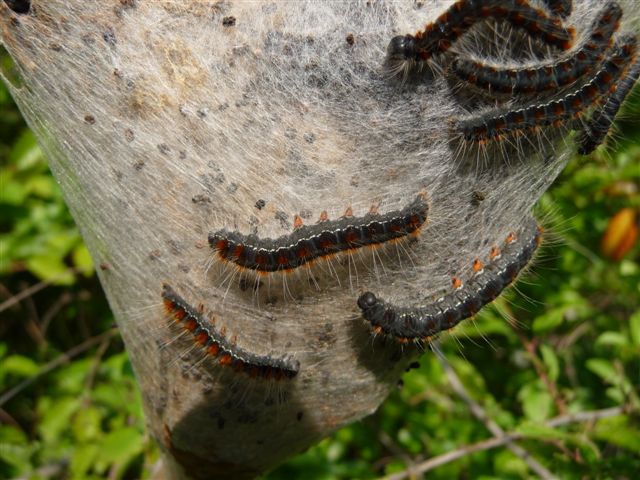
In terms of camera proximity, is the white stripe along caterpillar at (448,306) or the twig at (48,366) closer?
the white stripe along caterpillar at (448,306)

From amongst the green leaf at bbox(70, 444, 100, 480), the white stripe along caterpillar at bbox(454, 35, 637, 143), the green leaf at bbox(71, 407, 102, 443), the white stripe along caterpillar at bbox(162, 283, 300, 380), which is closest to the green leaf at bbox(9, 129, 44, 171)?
the green leaf at bbox(71, 407, 102, 443)

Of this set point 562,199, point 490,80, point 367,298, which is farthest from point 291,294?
point 562,199

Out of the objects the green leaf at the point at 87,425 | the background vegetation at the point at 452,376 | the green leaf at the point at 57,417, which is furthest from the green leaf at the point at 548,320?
the green leaf at the point at 57,417

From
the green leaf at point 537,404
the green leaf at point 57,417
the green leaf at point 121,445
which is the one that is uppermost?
the green leaf at point 537,404

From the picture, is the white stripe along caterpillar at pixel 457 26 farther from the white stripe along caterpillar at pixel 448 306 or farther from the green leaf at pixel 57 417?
the green leaf at pixel 57 417

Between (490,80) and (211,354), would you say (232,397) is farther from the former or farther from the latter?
(490,80)

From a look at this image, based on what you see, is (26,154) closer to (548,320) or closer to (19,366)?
(19,366)

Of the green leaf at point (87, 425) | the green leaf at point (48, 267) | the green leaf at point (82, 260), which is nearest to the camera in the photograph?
the green leaf at point (87, 425)
